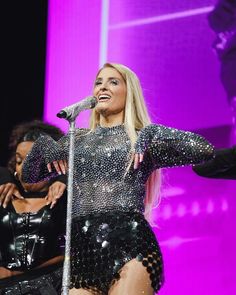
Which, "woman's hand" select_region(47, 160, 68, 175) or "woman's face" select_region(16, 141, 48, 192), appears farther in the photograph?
"woman's face" select_region(16, 141, 48, 192)

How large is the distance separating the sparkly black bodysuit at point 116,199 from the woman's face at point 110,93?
9 cm

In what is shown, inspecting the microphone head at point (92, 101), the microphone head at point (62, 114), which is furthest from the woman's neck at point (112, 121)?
the microphone head at point (62, 114)

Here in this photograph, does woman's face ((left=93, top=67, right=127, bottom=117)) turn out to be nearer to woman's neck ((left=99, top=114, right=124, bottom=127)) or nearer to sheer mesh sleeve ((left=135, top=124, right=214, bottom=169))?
woman's neck ((left=99, top=114, right=124, bottom=127))

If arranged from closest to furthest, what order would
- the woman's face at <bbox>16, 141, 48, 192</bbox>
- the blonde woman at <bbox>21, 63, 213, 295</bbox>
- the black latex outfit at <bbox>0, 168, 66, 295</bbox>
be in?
the blonde woman at <bbox>21, 63, 213, 295</bbox>, the black latex outfit at <bbox>0, 168, 66, 295</bbox>, the woman's face at <bbox>16, 141, 48, 192</bbox>

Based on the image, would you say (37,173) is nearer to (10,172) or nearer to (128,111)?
(128,111)

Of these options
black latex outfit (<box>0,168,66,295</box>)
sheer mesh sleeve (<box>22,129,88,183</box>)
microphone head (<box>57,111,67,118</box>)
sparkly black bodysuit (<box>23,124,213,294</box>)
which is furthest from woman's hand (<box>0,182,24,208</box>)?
microphone head (<box>57,111,67,118</box>)

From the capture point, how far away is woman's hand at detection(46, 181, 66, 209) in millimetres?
2961

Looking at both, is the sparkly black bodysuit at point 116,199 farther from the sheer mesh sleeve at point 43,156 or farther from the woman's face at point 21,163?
the woman's face at point 21,163

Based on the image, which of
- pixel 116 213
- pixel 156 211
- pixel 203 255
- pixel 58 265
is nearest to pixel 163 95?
pixel 156 211

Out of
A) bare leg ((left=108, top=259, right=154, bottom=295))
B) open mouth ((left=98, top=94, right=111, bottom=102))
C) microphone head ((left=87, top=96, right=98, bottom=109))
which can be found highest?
open mouth ((left=98, top=94, right=111, bottom=102))

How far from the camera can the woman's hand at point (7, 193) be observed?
9.67 feet

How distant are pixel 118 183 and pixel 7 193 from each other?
781 millimetres

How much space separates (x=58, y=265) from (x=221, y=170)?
98 centimetres

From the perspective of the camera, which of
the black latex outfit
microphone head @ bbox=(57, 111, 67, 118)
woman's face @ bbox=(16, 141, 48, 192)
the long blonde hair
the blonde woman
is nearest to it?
microphone head @ bbox=(57, 111, 67, 118)
